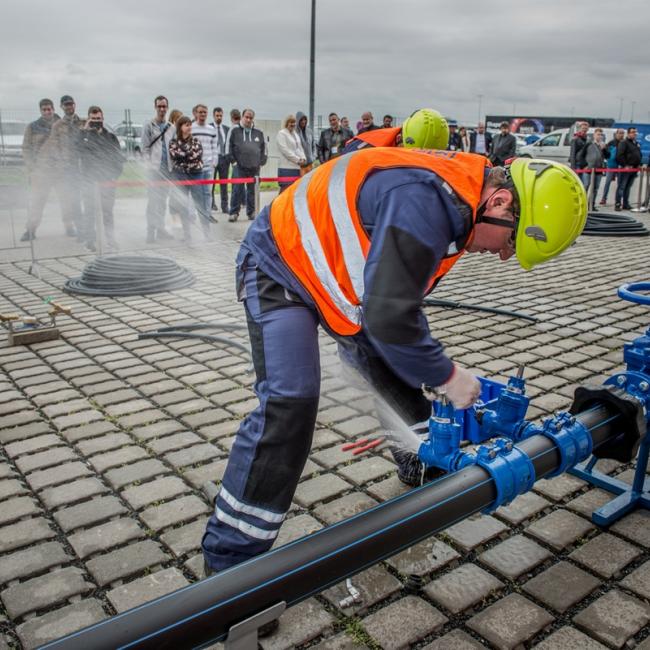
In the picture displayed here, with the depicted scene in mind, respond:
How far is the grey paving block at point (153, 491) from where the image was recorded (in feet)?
10.4

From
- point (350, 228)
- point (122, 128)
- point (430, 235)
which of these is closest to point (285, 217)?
point (350, 228)

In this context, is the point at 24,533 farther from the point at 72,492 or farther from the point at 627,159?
the point at 627,159

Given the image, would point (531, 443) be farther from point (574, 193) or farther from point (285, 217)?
point (285, 217)

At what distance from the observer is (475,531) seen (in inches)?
117

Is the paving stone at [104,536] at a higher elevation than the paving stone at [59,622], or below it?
higher

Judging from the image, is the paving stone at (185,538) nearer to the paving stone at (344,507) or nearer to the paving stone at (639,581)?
the paving stone at (344,507)

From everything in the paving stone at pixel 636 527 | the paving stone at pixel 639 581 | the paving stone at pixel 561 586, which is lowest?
the paving stone at pixel 561 586

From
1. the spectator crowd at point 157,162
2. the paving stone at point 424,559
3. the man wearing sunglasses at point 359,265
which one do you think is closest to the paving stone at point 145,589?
the man wearing sunglasses at point 359,265

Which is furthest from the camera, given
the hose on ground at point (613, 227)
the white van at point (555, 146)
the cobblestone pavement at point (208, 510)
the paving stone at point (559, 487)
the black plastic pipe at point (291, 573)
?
the white van at point (555, 146)

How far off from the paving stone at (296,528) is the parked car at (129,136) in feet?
64.0

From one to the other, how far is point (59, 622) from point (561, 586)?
1.88 m

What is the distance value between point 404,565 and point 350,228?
56.3 inches

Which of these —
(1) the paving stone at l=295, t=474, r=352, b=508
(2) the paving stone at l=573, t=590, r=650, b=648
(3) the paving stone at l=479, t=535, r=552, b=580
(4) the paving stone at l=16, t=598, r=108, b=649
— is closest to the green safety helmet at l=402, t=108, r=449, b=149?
(1) the paving stone at l=295, t=474, r=352, b=508

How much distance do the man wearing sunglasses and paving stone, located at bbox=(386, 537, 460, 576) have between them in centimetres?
67
